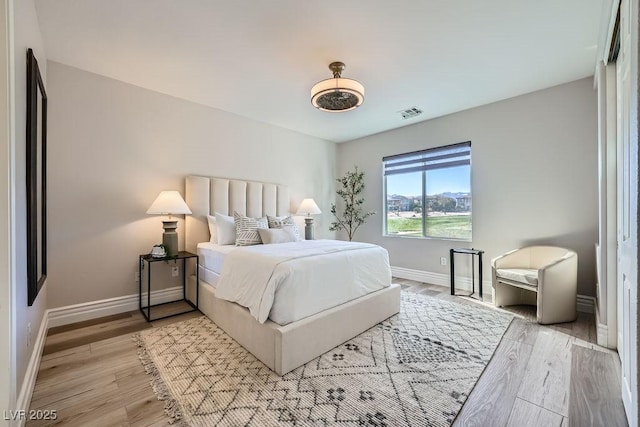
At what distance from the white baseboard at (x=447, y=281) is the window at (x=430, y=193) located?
602 millimetres

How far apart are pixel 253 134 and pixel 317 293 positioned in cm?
304

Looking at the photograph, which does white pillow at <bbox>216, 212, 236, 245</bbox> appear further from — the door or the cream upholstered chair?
the door

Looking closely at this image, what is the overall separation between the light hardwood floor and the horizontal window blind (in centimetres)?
239

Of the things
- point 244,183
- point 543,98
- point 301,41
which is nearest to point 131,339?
point 244,183

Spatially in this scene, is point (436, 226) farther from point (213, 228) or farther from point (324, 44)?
point (213, 228)

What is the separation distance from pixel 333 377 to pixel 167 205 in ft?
7.99

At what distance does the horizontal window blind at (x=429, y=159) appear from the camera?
4016mm

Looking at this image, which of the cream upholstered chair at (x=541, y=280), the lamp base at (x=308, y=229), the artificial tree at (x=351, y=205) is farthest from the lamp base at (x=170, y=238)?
the cream upholstered chair at (x=541, y=280)

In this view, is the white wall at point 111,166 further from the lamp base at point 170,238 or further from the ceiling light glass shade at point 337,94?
the ceiling light glass shade at point 337,94

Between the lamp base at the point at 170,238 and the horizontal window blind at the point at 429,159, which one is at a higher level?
the horizontal window blind at the point at 429,159

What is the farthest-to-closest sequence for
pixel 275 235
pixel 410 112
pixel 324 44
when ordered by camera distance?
pixel 410 112
pixel 275 235
pixel 324 44

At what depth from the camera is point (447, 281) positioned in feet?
13.5

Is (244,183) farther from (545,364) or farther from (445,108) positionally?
(545,364)

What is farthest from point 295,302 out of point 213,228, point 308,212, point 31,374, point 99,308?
point 308,212
